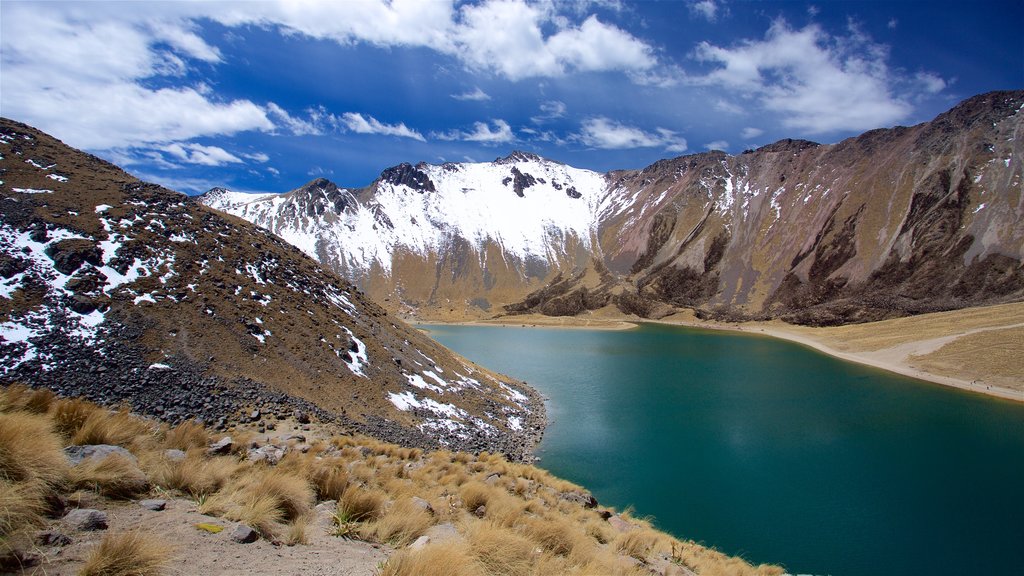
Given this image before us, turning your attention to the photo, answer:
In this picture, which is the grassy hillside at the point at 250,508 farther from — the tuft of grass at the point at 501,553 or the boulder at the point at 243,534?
the boulder at the point at 243,534

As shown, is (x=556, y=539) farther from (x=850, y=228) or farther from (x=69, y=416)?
(x=850, y=228)

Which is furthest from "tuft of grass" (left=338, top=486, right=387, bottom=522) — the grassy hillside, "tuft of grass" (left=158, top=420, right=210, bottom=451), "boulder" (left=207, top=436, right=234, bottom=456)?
"boulder" (left=207, top=436, right=234, bottom=456)

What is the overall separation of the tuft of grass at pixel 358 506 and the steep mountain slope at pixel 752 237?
11153 cm

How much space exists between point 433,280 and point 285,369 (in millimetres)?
151195

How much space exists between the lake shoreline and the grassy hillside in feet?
184

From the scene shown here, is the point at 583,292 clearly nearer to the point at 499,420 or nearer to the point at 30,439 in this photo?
the point at 499,420

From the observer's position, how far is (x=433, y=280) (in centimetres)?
17112

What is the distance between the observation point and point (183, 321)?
19859mm

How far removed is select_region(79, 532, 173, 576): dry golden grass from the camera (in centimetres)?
355

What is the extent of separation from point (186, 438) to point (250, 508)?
3661 mm

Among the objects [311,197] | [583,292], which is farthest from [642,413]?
[311,197]

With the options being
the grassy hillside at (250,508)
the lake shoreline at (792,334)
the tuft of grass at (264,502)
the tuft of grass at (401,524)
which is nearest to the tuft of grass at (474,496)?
the grassy hillside at (250,508)

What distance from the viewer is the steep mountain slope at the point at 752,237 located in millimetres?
99750

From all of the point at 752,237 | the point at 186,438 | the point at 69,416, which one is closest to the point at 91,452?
the point at 69,416
